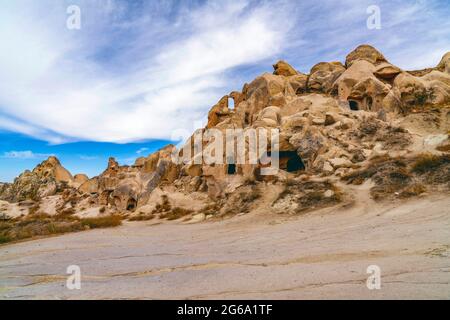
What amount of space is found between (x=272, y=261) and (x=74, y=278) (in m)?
4.29

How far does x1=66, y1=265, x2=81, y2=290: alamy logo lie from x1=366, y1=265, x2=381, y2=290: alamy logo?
5.09 m

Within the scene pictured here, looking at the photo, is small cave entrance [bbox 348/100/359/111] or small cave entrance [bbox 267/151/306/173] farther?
small cave entrance [bbox 348/100/359/111]

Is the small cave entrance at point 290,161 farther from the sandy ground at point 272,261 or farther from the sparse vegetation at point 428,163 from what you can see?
the sandy ground at point 272,261

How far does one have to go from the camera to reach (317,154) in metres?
20.3

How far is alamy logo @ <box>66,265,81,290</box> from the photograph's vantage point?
6.35 metres

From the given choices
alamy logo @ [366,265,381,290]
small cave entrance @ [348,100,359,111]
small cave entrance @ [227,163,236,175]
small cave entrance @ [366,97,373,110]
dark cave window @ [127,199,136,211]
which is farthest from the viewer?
dark cave window @ [127,199,136,211]

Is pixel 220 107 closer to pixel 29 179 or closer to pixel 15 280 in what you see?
pixel 29 179

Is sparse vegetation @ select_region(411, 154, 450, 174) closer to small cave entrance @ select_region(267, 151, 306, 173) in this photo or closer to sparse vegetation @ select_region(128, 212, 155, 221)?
small cave entrance @ select_region(267, 151, 306, 173)

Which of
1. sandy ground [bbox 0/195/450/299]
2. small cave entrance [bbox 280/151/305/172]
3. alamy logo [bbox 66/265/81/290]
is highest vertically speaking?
small cave entrance [bbox 280/151/305/172]

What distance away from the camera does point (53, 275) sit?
25.2 feet

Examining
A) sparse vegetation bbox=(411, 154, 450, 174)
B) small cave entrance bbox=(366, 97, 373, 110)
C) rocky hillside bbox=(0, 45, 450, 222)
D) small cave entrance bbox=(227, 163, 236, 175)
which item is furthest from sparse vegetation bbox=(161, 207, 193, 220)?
small cave entrance bbox=(366, 97, 373, 110)

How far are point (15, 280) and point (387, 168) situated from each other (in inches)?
604

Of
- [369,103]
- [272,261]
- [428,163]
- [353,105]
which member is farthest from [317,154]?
[272,261]
